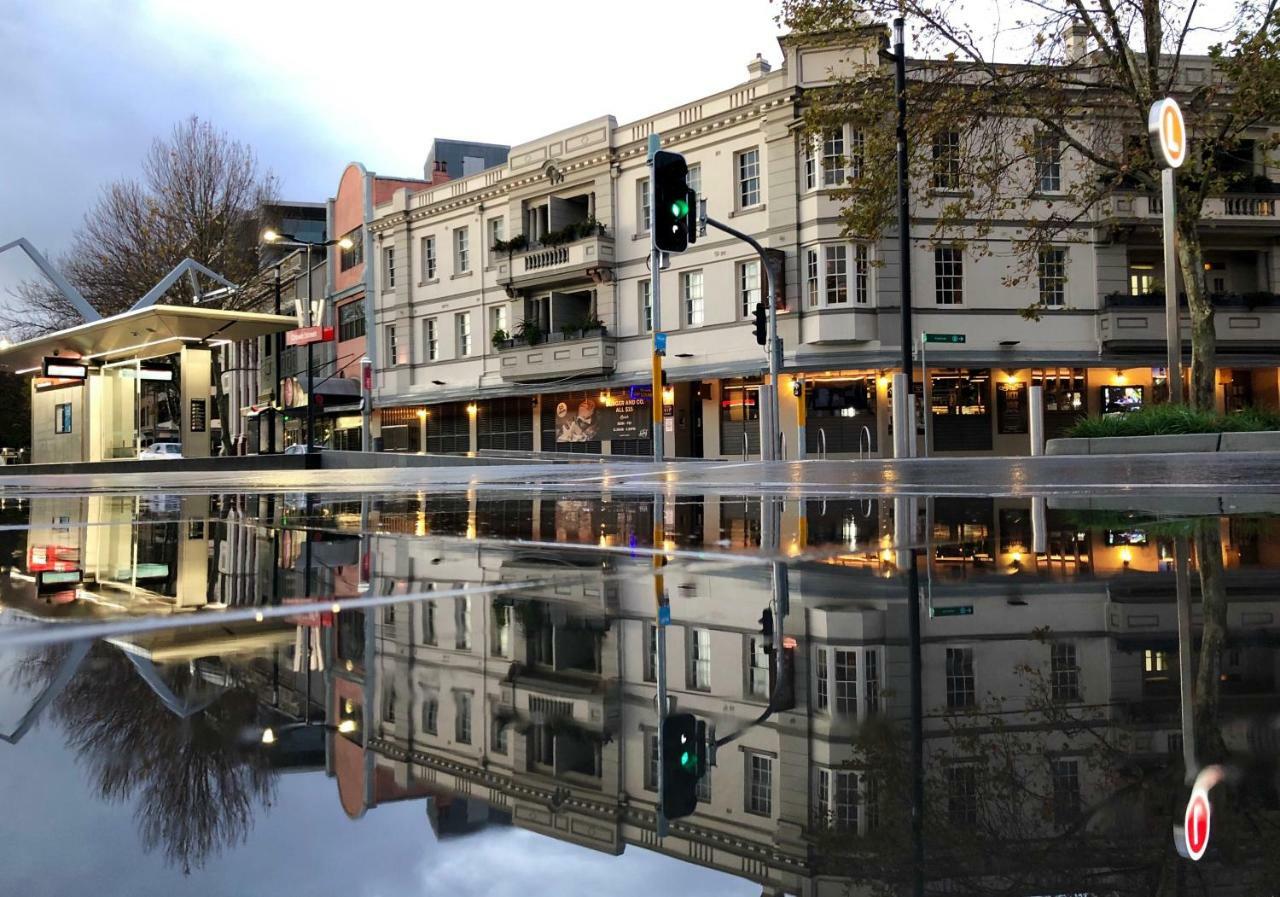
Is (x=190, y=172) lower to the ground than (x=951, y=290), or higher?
higher

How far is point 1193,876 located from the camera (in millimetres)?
1032

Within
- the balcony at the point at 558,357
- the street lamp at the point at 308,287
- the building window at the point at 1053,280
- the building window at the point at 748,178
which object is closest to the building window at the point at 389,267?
the street lamp at the point at 308,287

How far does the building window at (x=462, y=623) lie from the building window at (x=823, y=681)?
2.38 feet

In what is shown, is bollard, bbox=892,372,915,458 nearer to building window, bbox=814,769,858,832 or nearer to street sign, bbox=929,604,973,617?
street sign, bbox=929,604,973,617

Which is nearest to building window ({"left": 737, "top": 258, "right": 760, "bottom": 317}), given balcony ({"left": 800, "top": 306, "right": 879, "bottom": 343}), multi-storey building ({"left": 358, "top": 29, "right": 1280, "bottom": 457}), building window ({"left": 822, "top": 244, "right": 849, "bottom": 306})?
multi-storey building ({"left": 358, "top": 29, "right": 1280, "bottom": 457})

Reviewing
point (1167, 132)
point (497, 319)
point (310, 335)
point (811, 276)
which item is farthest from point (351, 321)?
point (1167, 132)

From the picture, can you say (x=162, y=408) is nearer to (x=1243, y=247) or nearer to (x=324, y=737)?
(x=1243, y=247)

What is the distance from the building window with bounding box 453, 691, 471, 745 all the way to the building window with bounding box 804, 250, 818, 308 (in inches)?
1193

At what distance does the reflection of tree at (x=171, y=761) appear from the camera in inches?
45.3

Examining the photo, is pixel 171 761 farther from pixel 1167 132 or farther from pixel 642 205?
pixel 642 205

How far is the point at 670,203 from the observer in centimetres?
1706

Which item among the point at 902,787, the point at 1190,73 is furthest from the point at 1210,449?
the point at 1190,73

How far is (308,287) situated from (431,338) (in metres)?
6.70

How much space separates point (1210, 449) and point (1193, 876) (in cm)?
1331
